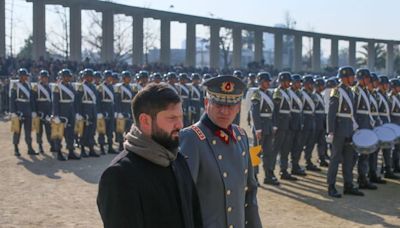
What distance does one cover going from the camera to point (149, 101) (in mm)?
2748

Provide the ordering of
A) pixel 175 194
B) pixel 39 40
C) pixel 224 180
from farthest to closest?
pixel 39 40
pixel 224 180
pixel 175 194

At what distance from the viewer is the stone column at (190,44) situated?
141 ft

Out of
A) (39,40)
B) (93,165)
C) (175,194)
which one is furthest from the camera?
(39,40)

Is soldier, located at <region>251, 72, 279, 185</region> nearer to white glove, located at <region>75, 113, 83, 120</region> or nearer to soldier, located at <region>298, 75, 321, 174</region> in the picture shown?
soldier, located at <region>298, 75, 321, 174</region>

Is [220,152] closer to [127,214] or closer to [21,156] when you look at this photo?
[127,214]

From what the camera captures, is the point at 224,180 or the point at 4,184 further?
the point at 4,184

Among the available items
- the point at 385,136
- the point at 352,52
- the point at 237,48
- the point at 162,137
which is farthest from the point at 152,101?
the point at 352,52

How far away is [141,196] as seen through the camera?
262cm

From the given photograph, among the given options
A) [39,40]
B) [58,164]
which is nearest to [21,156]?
[58,164]

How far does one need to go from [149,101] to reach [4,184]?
8.43m

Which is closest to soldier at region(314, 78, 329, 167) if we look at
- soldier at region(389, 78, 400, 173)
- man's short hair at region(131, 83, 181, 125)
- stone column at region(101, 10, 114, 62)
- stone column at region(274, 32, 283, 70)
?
soldier at region(389, 78, 400, 173)

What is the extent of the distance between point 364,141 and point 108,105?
699 cm

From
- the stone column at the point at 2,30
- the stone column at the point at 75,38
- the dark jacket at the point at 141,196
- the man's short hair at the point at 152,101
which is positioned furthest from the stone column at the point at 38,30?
the dark jacket at the point at 141,196

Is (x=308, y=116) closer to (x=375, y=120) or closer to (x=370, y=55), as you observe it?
(x=375, y=120)
